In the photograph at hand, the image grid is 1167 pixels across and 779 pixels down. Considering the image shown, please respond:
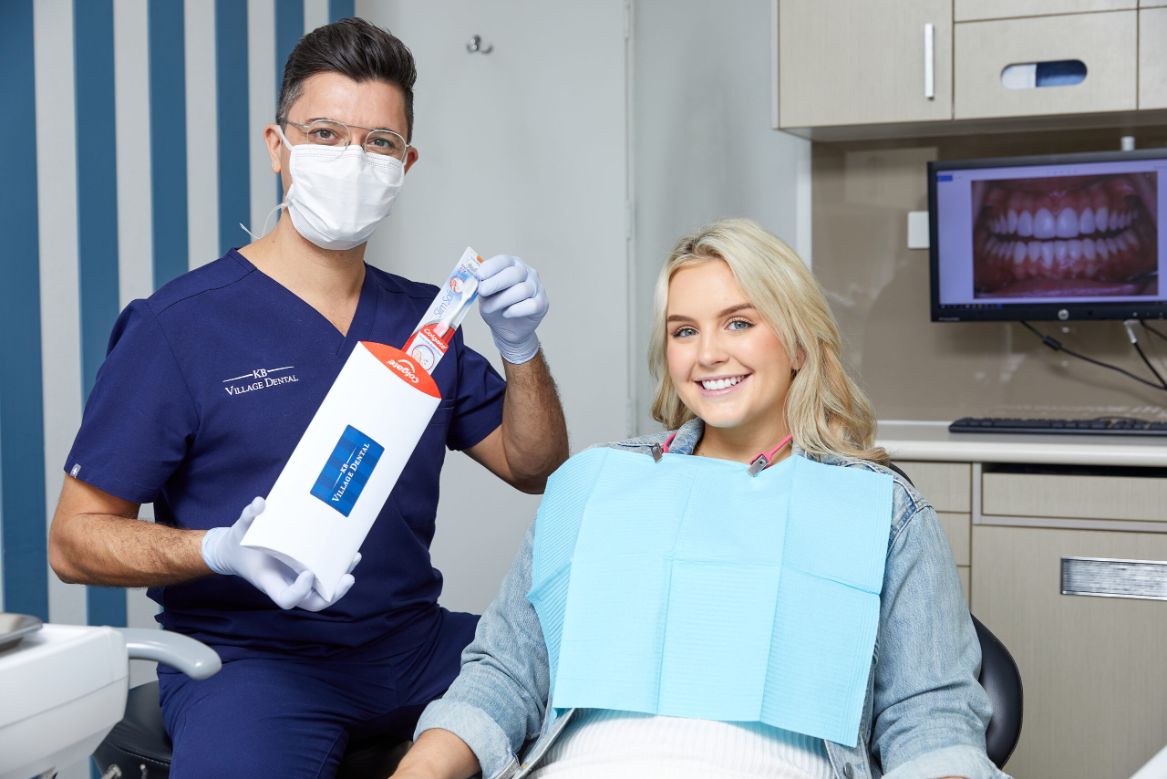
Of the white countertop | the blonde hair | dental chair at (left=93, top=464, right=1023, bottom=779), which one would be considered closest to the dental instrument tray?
dental chair at (left=93, top=464, right=1023, bottom=779)

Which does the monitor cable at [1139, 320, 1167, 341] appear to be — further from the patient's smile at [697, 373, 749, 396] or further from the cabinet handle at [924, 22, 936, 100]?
the patient's smile at [697, 373, 749, 396]

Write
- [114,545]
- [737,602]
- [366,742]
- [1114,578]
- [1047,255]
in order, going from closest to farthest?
1. [737,602]
2. [114,545]
3. [366,742]
4. [1114,578]
5. [1047,255]

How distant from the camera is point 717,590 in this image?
4.33 feet

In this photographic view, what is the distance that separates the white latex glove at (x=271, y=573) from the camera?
1157 millimetres

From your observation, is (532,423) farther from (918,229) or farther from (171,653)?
(918,229)

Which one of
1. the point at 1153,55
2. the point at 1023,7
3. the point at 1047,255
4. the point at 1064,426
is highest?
the point at 1023,7

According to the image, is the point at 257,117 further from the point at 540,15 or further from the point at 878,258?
the point at 878,258

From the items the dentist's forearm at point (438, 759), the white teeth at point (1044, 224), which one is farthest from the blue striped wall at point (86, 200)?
the white teeth at point (1044, 224)

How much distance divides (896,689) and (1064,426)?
149cm

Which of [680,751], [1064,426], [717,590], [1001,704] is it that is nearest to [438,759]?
[680,751]

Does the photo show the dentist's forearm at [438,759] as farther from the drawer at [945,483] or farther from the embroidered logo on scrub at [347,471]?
the drawer at [945,483]

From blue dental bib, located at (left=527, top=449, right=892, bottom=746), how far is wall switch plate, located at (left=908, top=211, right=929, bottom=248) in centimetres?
168

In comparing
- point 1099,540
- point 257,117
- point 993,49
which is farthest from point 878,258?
point 257,117

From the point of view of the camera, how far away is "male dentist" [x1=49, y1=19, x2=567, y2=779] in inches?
58.3
